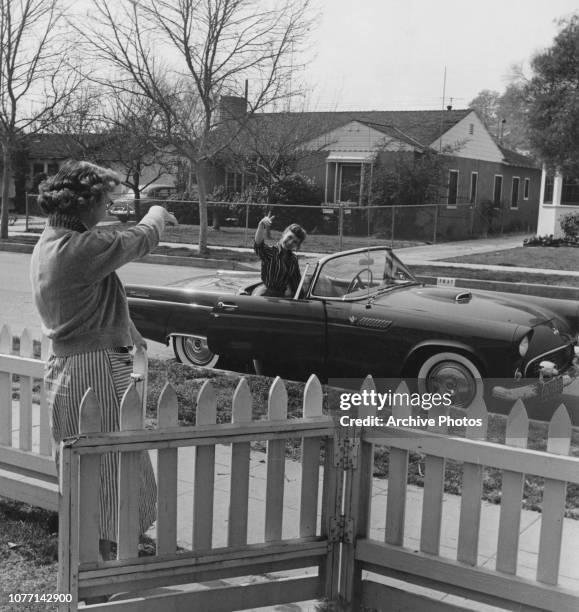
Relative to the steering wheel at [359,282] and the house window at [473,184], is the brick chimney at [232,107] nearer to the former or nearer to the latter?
the steering wheel at [359,282]

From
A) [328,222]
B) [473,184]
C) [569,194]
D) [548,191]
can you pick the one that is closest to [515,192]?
[473,184]

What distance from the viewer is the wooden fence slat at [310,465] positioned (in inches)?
119

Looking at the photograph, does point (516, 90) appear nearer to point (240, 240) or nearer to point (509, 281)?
point (509, 281)

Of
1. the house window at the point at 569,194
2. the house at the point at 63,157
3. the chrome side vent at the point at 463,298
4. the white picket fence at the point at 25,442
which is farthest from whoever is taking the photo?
the house at the point at 63,157

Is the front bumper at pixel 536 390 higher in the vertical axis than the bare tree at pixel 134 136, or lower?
lower

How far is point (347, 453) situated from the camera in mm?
2992

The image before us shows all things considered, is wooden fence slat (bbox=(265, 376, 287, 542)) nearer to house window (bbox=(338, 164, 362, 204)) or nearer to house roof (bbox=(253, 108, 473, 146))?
house roof (bbox=(253, 108, 473, 146))

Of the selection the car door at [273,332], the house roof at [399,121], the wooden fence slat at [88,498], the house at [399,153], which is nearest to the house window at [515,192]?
the house at [399,153]

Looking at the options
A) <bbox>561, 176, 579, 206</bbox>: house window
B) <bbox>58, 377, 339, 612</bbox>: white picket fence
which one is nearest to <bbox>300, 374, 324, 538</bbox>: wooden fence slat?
<bbox>58, 377, 339, 612</bbox>: white picket fence

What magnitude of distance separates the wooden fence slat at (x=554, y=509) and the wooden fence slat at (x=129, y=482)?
1.39m

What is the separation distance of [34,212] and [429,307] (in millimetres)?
29736

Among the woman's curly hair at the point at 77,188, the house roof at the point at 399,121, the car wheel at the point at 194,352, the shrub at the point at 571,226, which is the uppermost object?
the house roof at the point at 399,121

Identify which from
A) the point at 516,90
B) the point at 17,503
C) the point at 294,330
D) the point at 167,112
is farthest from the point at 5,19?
the point at 17,503

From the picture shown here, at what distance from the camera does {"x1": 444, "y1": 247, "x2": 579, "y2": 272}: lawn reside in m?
18.5
